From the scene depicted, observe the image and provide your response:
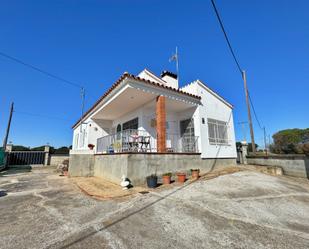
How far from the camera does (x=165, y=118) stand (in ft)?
28.8

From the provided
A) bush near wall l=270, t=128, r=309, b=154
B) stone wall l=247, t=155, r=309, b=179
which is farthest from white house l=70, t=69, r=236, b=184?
bush near wall l=270, t=128, r=309, b=154

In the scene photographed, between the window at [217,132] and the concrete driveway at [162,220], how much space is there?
187 inches

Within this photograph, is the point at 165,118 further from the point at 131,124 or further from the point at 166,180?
the point at 166,180

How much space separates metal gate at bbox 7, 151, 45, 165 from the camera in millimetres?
16031

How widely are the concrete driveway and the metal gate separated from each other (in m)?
13.4

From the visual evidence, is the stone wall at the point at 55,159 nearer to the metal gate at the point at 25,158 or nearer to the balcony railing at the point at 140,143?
the metal gate at the point at 25,158

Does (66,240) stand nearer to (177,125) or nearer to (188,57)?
(177,125)

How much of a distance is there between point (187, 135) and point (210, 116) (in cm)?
202

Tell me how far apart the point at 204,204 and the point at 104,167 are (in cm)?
579

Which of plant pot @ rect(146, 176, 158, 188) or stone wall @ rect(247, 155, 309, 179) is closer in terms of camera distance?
plant pot @ rect(146, 176, 158, 188)

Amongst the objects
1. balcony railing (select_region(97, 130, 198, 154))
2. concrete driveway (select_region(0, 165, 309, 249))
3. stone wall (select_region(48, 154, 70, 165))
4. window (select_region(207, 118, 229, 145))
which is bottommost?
concrete driveway (select_region(0, 165, 309, 249))

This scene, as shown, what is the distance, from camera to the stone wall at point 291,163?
31.2ft

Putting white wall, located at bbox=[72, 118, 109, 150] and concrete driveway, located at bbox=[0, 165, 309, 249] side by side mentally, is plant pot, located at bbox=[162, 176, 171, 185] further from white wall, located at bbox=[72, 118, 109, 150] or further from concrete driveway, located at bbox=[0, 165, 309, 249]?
white wall, located at bbox=[72, 118, 109, 150]

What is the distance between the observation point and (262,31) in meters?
7.60
